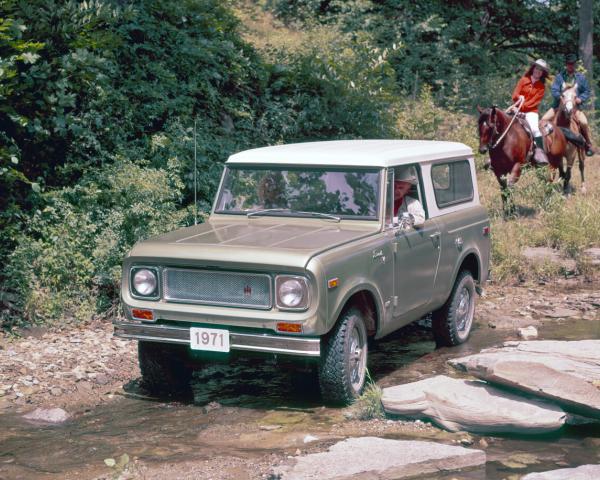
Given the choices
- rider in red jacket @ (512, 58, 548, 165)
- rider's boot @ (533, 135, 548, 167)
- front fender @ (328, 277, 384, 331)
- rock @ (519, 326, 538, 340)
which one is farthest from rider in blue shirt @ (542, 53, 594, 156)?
front fender @ (328, 277, 384, 331)

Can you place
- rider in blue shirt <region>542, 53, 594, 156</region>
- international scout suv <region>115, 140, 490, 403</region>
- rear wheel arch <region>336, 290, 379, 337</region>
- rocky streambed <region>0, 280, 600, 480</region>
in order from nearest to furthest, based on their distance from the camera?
rocky streambed <region>0, 280, 600, 480</region>
international scout suv <region>115, 140, 490, 403</region>
rear wheel arch <region>336, 290, 379, 337</region>
rider in blue shirt <region>542, 53, 594, 156</region>

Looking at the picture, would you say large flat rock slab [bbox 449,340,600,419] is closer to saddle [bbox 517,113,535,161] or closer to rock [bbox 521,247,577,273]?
rock [bbox 521,247,577,273]

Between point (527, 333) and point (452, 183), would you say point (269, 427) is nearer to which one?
point (452, 183)

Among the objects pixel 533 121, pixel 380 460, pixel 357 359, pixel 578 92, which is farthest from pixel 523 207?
pixel 380 460

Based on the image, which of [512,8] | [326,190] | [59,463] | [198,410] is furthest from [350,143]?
[512,8]

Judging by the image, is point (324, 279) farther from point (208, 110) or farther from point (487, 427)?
point (208, 110)

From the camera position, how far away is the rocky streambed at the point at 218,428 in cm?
581

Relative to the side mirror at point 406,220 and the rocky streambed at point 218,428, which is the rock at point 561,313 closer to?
the rocky streambed at point 218,428

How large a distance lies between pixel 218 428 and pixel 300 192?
217 centimetres

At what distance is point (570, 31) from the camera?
27156 millimetres

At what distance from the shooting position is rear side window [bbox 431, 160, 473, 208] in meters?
8.57

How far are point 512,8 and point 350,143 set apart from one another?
1950 centimetres

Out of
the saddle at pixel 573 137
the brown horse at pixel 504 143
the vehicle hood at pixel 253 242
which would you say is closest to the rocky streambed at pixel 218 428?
the vehicle hood at pixel 253 242

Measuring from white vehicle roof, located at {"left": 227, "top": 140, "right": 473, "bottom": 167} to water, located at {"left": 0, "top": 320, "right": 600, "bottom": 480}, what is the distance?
1790 millimetres
